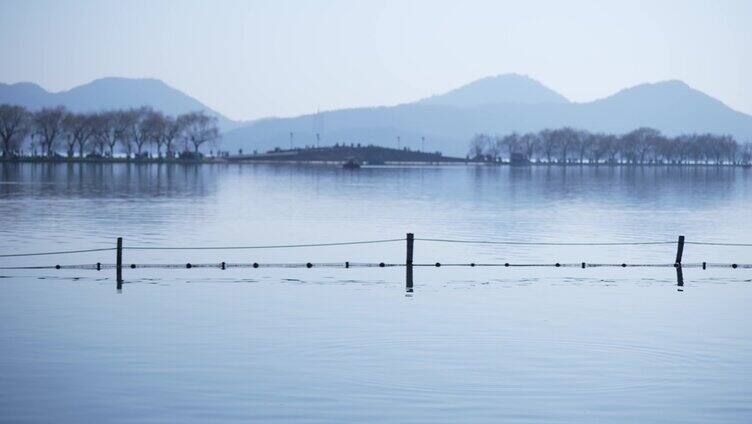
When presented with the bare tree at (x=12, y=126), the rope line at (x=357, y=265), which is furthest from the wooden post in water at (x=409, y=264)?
the bare tree at (x=12, y=126)

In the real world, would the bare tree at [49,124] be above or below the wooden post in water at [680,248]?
above

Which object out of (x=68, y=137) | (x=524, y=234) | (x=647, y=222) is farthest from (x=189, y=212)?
(x=68, y=137)

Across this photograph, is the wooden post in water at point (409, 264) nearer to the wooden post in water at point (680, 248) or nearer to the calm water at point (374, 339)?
the calm water at point (374, 339)

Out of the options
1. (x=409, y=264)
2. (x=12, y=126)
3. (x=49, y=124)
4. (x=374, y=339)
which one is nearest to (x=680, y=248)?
(x=409, y=264)

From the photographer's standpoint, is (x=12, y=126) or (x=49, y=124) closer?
(x=12, y=126)

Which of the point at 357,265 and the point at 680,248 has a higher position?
the point at 680,248

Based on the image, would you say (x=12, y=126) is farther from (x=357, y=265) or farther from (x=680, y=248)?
(x=680, y=248)

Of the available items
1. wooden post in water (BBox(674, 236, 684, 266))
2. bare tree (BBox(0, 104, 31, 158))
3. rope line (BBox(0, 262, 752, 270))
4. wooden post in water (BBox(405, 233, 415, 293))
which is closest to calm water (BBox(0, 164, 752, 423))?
rope line (BBox(0, 262, 752, 270))

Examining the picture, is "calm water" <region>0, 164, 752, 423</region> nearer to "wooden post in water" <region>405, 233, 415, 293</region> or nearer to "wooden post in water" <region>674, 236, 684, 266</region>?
"wooden post in water" <region>405, 233, 415, 293</region>

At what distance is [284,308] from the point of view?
82.6 feet

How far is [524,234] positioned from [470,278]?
18.6 metres

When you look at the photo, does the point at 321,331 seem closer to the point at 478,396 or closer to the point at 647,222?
the point at 478,396

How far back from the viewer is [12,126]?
179875 mm

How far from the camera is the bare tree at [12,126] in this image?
181750 millimetres
